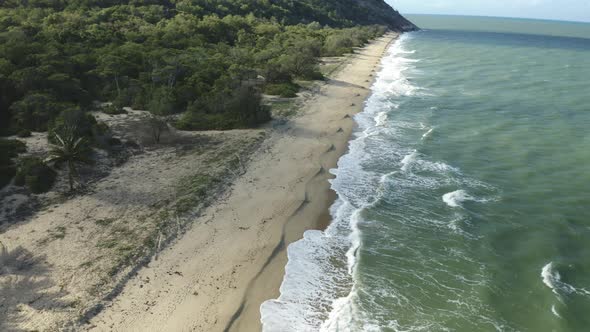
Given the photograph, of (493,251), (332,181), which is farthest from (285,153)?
(493,251)

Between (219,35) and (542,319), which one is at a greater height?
(219,35)

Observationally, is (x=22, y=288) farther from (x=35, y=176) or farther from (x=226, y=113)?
(x=226, y=113)

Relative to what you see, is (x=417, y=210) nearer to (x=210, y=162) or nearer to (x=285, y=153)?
(x=285, y=153)

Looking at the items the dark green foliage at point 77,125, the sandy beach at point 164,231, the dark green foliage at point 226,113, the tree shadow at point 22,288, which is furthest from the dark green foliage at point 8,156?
the dark green foliage at point 226,113

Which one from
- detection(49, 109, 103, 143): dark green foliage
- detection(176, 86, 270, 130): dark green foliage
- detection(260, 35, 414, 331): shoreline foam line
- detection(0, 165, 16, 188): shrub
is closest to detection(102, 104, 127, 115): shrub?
detection(176, 86, 270, 130): dark green foliage

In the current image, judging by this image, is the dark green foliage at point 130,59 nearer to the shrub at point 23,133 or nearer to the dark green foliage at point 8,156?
the shrub at point 23,133

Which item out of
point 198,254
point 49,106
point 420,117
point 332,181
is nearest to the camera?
point 198,254

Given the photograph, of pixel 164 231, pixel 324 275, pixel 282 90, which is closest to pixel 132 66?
pixel 282 90
